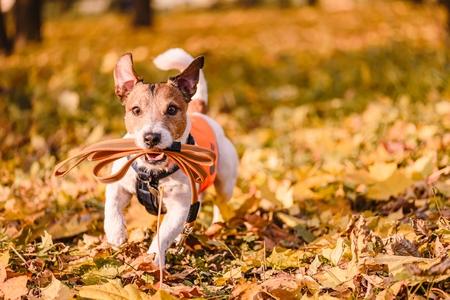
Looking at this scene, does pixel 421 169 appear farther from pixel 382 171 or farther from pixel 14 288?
pixel 14 288

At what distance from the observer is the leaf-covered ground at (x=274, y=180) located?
286 cm

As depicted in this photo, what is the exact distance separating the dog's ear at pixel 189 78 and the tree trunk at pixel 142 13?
44.5 feet

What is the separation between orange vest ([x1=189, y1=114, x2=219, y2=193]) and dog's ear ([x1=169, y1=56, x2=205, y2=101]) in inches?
10.8

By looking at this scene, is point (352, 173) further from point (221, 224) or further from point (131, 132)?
point (131, 132)

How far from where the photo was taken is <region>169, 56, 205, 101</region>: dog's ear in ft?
11.2

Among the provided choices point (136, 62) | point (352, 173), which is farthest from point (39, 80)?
point (352, 173)

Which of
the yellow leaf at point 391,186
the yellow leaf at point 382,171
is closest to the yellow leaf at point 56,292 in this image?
the yellow leaf at point 391,186

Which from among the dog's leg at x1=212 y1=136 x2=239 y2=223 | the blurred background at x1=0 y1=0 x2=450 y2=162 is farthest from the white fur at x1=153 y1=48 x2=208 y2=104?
the blurred background at x1=0 y1=0 x2=450 y2=162

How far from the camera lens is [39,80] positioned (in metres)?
8.13

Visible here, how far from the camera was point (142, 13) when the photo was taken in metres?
17.0

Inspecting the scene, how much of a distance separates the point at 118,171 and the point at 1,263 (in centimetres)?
65

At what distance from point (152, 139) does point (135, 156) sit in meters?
0.19

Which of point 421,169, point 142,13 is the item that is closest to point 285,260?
point 421,169

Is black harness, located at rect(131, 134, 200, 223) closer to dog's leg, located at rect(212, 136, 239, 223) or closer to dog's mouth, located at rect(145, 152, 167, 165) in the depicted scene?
dog's mouth, located at rect(145, 152, 167, 165)
